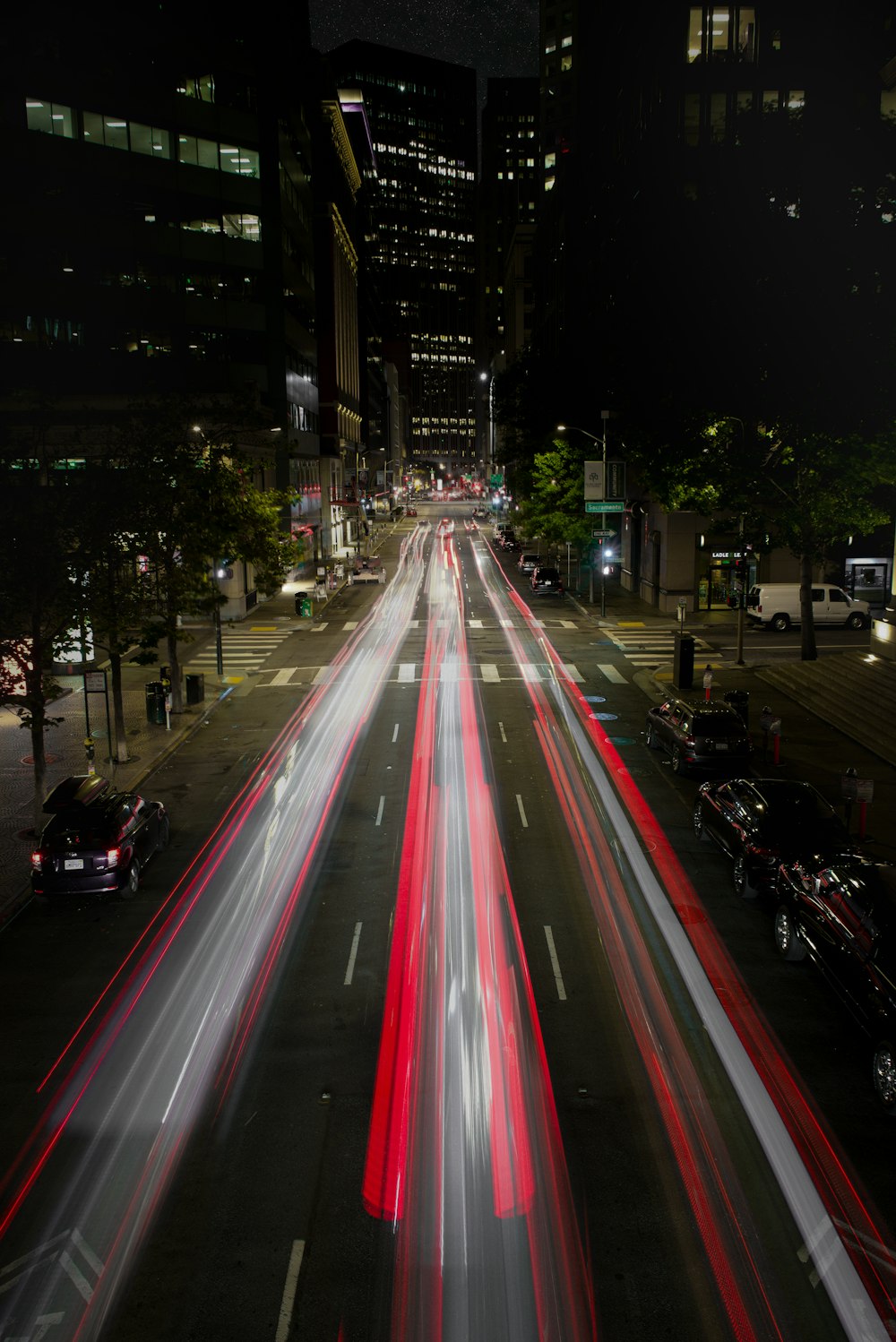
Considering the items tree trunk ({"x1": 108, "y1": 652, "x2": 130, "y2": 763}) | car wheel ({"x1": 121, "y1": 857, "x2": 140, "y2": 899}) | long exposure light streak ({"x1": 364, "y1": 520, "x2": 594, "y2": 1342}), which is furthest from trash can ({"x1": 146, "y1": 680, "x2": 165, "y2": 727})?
long exposure light streak ({"x1": 364, "y1": 520, "x2": 594, "y2": 1342})

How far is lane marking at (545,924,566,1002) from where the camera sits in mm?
12914

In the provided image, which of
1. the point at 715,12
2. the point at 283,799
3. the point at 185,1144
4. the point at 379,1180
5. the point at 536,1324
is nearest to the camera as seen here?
the point at 536,1324

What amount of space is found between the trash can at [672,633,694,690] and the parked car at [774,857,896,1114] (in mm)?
17750

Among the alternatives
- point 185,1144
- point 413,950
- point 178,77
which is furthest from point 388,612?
point 185,1144

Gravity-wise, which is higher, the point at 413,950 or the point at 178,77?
the point at 178,77

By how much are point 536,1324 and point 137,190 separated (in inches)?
2316

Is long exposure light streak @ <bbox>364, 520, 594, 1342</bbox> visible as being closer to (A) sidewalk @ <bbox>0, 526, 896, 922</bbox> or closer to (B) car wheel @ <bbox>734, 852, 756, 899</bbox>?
(B) car wheel @ <bbox>734, 852, 756, 899</bbox>

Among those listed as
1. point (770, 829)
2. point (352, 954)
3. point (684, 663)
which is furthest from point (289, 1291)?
point (684, 663)

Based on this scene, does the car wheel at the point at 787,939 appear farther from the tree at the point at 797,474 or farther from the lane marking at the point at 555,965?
the tree at the point at 797,474

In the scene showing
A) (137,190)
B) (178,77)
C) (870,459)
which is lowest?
(870,459)

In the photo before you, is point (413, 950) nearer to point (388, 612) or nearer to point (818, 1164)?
point (818, 1164)

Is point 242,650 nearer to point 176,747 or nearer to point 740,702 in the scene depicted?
point 176,747

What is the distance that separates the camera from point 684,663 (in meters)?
32.1

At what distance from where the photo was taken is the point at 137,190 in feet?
179
